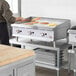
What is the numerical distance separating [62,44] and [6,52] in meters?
1.57

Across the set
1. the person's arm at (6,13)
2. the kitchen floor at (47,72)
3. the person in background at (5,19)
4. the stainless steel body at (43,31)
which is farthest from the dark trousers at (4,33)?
the kitchen floor at (47,72)

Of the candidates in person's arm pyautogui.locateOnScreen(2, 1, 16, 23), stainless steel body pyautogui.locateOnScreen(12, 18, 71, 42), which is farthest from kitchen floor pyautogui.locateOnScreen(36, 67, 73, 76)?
person's arm pyautogui.locateOnScreen(2, 1, 16, 23)

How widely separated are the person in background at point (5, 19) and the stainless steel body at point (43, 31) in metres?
0.18

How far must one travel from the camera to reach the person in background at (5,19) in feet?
9.67

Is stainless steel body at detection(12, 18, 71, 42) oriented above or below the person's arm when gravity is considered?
below

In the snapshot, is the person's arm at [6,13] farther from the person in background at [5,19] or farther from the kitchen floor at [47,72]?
the kitchen floor at [47,72]

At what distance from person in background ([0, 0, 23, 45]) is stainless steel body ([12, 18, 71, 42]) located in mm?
182

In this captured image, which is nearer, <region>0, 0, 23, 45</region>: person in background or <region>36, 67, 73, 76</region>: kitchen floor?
<region>0, 0, 23, 45</region>: person in background

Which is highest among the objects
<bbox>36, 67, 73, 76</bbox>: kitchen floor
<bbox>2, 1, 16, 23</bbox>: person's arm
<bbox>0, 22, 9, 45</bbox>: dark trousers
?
<bbox>2, 1, 16, 23</bbox>: person's arm

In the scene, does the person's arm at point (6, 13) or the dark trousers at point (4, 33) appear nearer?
the person's arm at point (6, 13)

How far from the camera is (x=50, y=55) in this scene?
280 centimetres

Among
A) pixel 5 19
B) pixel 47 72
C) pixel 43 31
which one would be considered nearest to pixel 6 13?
pixel 5 19

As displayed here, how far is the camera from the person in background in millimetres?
2947

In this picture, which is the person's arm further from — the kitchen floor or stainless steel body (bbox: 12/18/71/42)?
the kitchen floor
